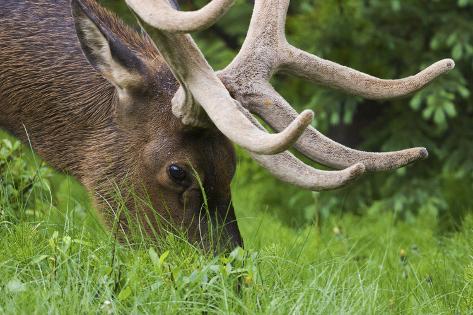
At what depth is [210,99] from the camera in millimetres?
4422

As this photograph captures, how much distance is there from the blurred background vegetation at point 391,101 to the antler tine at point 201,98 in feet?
10.3

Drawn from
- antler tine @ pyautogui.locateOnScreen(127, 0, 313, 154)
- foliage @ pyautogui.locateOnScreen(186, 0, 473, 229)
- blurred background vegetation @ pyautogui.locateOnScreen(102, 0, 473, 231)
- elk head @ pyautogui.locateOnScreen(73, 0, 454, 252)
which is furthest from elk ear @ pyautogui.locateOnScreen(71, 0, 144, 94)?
foliage @ pyautogui.locateOnScreen(186, 0, 473, 229)

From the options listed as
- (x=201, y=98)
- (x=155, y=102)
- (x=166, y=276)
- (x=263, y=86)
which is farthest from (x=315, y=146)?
(x=166, y=276)

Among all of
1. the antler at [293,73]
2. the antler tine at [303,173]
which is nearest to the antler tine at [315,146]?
the antler at [293,73]

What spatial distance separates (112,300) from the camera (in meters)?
3.95

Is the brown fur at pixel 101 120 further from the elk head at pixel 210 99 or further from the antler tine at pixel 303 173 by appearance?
the antler tine at pixel 303 173

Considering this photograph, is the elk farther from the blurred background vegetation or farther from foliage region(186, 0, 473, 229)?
foliage region(186, 0, 473, 229)

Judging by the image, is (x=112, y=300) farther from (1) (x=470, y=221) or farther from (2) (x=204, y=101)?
(1) (x=470, y=221)

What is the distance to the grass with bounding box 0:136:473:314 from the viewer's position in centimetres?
395

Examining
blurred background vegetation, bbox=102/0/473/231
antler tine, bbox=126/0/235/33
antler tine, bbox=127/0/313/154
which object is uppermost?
antler tine, bbox=126/0/235/33

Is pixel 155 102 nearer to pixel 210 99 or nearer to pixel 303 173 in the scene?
pixel 210 99

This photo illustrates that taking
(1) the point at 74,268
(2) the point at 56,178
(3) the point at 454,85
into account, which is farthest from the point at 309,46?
(1) the point at 74,268

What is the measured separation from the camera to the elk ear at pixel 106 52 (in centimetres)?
481

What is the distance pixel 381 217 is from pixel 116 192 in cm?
356
